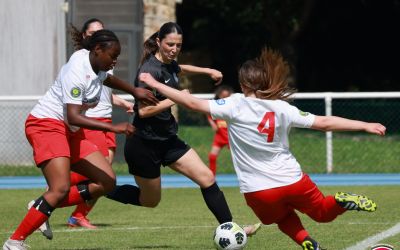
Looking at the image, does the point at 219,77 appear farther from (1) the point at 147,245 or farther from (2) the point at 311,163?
(2) the point at 311,163

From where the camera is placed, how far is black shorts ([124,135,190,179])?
30.8 feet

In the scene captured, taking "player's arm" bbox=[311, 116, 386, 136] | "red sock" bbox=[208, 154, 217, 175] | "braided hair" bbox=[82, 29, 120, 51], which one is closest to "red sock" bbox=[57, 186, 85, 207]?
"braided hair" bbox=[82, 29, 120, 51]

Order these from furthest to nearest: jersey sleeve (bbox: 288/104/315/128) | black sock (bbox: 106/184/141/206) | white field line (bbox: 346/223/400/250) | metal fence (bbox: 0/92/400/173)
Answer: metal fence (bbox: 0/92/400/173) < black sock (bbox: 106/184/141/206) < white field line (bbox: 346/223/400/250) < jersey sleeve (bbox: 288/104/315/128)

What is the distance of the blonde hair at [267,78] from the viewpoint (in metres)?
7.91

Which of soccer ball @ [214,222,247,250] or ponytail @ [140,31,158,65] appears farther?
ponytail @ [140,31,158,65]

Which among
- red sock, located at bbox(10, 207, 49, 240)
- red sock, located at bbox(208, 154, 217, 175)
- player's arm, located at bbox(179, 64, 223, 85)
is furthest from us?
red sock, located at bbox(208, 154, 217, 175)

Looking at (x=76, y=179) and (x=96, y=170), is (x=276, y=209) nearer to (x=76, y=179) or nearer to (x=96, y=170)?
(x=96, y=170)

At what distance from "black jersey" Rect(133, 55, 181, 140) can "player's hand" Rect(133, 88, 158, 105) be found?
471mm

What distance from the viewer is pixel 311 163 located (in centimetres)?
1827

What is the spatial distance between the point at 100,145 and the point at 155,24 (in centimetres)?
1042

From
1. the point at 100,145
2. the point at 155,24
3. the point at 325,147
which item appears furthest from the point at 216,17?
the point at 100,145

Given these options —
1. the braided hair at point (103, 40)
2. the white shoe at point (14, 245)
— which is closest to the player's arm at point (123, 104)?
the braided hair at point (103, 40)

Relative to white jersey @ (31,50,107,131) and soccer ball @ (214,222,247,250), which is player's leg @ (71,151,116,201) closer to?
white jersey @ (31,50,107,131)

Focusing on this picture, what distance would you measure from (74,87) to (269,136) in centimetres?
169
